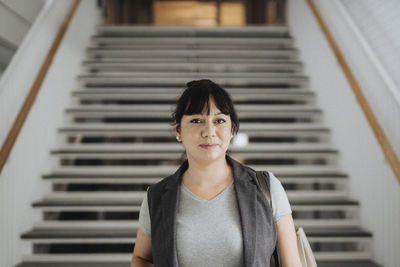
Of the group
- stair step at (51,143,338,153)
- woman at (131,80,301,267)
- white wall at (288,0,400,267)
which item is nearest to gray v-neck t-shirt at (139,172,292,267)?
woman at (131,80,301,267)

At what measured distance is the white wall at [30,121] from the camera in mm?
2596

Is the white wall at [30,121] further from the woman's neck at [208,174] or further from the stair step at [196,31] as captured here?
the woman's neck at [208,174]

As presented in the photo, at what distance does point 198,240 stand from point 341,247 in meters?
2.58

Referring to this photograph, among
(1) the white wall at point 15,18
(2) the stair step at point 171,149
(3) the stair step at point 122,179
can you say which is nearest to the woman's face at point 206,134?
(3) the stair step at point 122,179

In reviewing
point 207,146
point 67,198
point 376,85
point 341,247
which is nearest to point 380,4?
point 376,85

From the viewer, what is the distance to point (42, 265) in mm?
2590

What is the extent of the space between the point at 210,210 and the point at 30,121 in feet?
7.97

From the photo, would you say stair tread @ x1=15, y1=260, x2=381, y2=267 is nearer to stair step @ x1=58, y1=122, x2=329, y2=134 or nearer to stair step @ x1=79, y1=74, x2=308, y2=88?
stair step @ x1=58, y1=122, x2=329, y2=134

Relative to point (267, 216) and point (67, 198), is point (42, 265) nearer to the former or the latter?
point (67, 198)

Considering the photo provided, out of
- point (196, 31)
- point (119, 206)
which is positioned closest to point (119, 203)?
point (119, 206)

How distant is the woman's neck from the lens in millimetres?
1109

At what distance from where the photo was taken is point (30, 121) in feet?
9.94

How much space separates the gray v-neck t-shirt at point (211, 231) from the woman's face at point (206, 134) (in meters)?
0.13

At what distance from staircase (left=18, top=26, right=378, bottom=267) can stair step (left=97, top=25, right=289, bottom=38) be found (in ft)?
0.05
